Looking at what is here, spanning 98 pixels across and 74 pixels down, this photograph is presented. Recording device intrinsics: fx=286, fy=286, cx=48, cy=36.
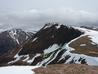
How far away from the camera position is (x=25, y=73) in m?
39.2

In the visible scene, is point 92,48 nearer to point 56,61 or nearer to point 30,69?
point 56,61

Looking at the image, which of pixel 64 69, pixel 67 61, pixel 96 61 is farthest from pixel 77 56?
pixel 64 69

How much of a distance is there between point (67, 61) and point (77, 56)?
6.24m

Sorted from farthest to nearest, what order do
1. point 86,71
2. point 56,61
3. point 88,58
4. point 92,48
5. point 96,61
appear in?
point 92,48 < point 56,61 < point 88,58 < point 96,61 < point 86,71

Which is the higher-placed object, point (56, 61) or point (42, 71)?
point (42, 71)

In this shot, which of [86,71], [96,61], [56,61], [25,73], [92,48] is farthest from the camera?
[92,48]

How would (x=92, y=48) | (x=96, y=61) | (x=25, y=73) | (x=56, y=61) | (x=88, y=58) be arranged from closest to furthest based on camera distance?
(x=25, y=73)
(x=96, y=61)
(x=88, y=58)
(x=56, y=61)
(x=92, y=48)

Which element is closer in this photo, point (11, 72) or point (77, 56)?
point (11, 72)

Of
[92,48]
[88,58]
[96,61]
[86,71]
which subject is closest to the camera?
[86,71]

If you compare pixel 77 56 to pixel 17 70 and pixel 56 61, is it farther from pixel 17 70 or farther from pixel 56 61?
pixel 17 70

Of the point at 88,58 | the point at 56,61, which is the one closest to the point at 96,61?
the point at 88,58

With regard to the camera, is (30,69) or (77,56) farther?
(77,56)

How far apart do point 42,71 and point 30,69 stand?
7.22 ft

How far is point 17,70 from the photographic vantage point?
4100cm
